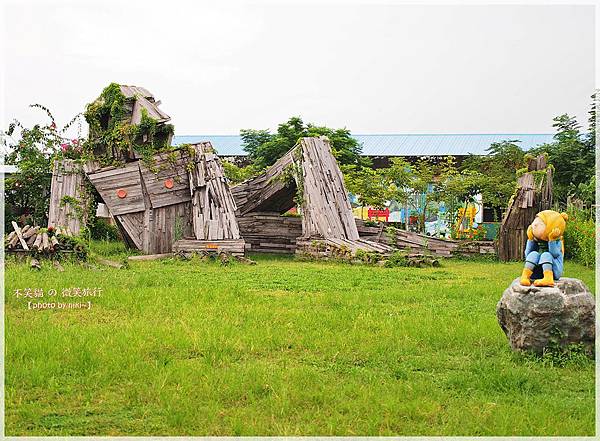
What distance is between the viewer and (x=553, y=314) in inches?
262

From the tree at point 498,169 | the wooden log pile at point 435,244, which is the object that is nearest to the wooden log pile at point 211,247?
the wooden log pile at point 435,244

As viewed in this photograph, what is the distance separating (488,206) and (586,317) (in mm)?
19858

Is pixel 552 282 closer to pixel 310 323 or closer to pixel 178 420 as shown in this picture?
pixel 310 323

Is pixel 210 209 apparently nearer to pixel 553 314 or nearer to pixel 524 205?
pixel 524 205

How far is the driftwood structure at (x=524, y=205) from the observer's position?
56.1 ft

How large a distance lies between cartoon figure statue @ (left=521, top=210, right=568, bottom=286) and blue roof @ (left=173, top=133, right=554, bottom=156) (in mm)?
22397

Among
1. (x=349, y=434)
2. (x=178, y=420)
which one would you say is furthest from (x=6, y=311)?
(x=349, y=434)

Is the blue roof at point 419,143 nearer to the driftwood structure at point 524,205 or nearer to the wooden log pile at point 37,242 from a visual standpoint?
the driftwood structure at point 524,205

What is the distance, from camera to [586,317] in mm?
6641

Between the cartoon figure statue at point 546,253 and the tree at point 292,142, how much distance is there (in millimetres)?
19965

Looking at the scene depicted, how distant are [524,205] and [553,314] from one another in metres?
11.0

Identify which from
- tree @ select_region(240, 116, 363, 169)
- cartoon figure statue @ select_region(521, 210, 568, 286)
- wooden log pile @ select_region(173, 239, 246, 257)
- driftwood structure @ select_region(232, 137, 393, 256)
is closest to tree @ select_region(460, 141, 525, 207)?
tree @ select_region(240, 116, 363, 169)

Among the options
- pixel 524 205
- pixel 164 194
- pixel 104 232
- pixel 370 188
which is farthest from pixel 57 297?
pixel 370 188

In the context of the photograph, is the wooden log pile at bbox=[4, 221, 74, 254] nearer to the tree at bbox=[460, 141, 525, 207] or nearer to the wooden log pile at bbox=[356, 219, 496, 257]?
the wooden log pile at bbox=[356, 219, 496, 257]
